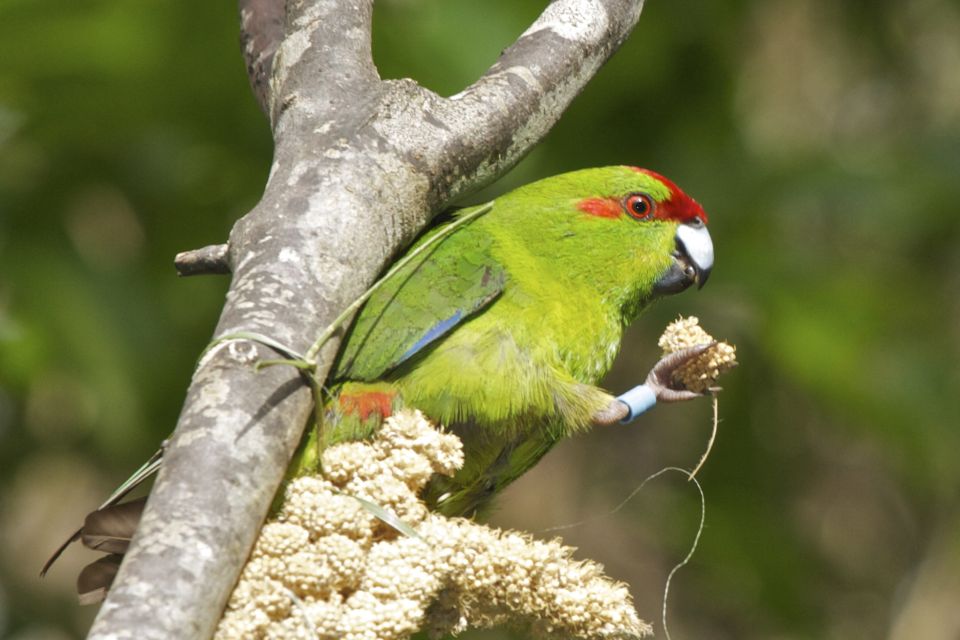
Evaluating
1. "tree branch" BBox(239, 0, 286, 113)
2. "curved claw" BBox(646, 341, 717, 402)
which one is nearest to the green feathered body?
"curved claw" BBox(646, 341, 717, 402)

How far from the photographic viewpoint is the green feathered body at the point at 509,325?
2088 mm

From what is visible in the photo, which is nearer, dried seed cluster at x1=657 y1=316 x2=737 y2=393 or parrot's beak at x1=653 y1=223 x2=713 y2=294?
dried seed cluster at x1=657 y1=316 x2=737 y2=393

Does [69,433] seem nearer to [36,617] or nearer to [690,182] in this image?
[36,617]

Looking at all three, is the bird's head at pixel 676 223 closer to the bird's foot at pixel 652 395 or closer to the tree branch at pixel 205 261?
the bird's foot at pixel 652 395

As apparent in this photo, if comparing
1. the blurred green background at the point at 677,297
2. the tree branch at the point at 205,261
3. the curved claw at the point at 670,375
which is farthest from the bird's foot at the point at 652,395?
the tree branch at the point at 205,261

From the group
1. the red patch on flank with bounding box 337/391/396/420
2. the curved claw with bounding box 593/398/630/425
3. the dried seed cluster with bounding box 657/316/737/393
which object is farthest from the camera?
the curved claw with bounding box 593/398/630/425

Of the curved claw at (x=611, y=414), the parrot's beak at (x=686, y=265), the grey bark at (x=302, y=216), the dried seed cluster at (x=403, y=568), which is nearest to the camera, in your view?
the grey bark at (x=302, y=216)

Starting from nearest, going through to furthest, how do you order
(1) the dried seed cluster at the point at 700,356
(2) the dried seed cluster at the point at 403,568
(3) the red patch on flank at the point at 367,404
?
(2) the dried seed cluster at the point at 403,568, (1) the dried seed cluster at the point at 700,356, (3) the red patch on flank at the point at 367,404

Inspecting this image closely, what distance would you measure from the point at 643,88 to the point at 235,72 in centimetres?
154

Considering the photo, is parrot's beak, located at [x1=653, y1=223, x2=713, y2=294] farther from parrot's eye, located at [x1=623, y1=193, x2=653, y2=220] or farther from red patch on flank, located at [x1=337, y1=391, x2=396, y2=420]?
red patch on flank, located at [x1=337, y1=391, x2=396, y2=420]

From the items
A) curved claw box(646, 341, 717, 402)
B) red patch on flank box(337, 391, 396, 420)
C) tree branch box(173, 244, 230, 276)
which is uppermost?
curved claw box(646, 341, 717, 402)

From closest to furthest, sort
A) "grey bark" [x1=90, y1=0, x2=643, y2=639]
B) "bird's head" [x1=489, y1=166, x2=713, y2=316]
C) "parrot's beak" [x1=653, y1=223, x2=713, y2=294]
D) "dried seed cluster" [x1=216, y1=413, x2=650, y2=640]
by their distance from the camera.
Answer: "grey bark" [x1=90, y1=0, x2=643, y2=639] → "dried seed cluster" [x1=216, y1=413, x2=650, y2=640] → "bird's head" [x1=489, y1=166, x2=713, y2=316] → "parrot's beak" [x1=653, y1=223, x2=713, y2=294]

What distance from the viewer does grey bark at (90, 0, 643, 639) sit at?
1177 millimetres

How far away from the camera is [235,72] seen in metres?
3.45
